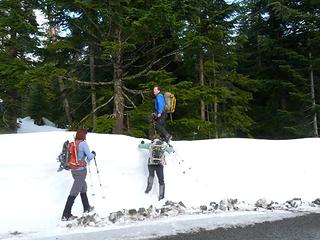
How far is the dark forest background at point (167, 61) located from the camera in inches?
784

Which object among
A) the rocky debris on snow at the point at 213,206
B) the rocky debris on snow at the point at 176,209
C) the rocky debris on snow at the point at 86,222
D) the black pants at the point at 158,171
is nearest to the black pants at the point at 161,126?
the black pants at the point at 158,171

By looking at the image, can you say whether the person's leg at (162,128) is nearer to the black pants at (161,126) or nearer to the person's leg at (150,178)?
the black pants at (161,126)

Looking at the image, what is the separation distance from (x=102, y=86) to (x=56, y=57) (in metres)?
2.58

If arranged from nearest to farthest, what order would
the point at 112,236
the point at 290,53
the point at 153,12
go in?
the point at 112,236, the point at 153,12, the point at 290,53

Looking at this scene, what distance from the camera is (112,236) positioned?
805cm

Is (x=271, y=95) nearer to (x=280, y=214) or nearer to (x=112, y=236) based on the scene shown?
(x=280, y=214)

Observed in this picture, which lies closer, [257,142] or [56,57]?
[257,142]

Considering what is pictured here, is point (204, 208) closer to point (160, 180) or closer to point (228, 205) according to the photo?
point (228, 205)

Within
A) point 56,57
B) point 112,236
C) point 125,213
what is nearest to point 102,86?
point 56,57

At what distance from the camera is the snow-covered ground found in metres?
9.27

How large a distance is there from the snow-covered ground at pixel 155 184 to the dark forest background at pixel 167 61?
6.42m

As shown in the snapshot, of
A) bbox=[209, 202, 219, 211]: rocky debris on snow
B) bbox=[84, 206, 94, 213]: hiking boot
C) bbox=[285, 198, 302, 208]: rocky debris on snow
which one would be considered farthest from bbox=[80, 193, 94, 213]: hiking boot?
bbox=[285, 198, 302, 208]: rocky debris on snow

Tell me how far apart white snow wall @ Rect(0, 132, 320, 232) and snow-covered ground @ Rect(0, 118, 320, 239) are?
2cm

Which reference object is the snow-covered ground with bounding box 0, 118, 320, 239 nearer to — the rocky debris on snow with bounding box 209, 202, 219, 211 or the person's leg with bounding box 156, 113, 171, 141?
the rocky debris on snow with bounding box 209, 202, 219, 211
